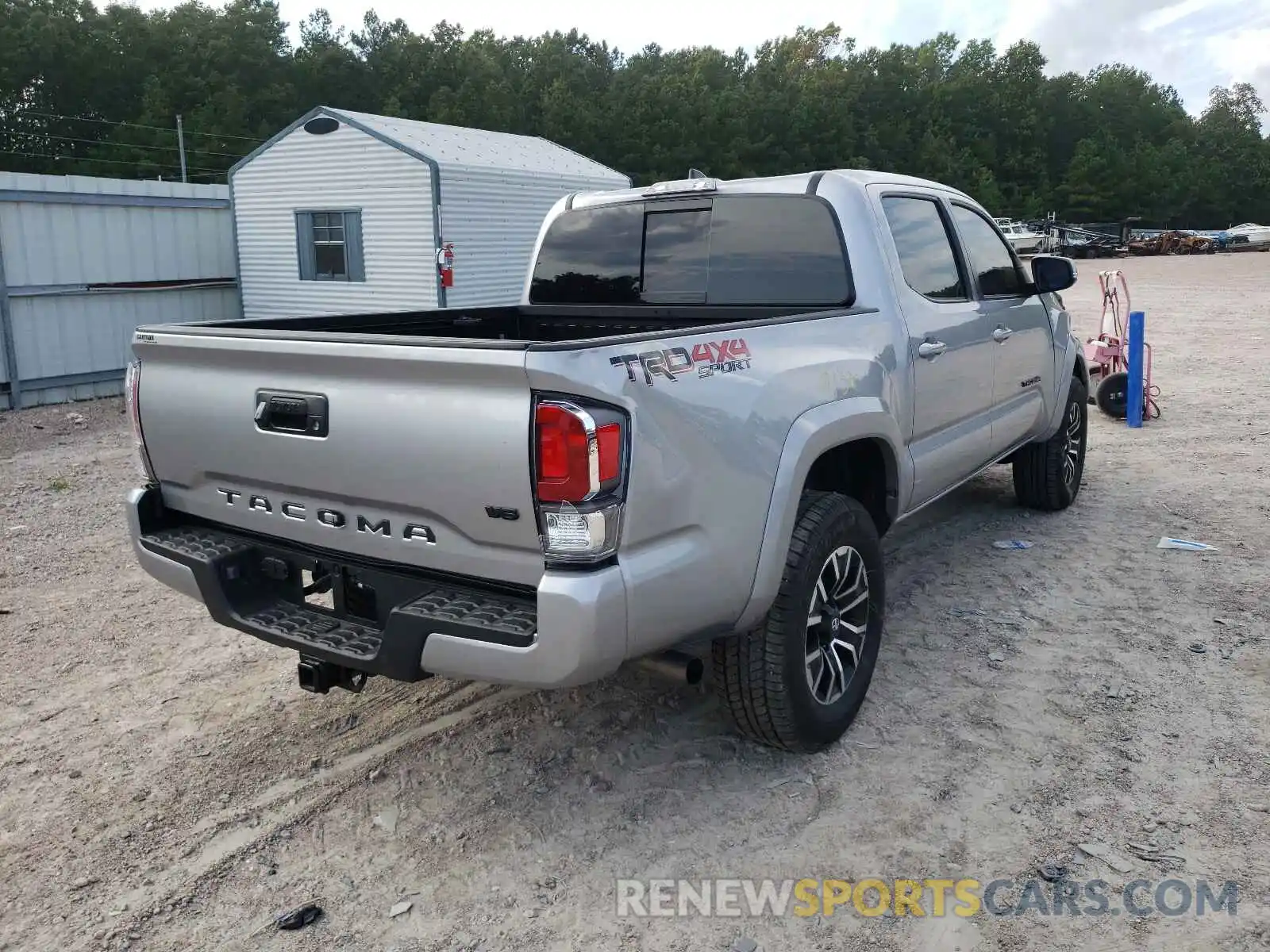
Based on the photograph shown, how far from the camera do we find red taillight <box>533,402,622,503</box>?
2557 millimetres

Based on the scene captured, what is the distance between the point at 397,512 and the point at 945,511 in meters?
4.69

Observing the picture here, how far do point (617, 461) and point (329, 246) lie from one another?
1512 centimetres

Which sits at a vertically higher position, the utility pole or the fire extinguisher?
the utility pole

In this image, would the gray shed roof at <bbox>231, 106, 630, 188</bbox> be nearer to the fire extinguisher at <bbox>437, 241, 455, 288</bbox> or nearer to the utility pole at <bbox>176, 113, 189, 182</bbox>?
the fire extinguisher at <bbox>437, 241, 455, 288</bbox>

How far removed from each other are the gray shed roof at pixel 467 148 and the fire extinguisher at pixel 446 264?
1188mm

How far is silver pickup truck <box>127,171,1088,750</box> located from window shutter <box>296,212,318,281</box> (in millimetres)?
12821

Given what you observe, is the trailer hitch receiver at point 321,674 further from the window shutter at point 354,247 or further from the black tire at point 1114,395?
the window shutter at point 354,247

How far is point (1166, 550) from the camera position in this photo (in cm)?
578

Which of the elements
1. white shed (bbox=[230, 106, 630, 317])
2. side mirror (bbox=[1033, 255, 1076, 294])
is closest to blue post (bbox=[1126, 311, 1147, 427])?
side mirror (bbox=[1033, 255, 1076, 294])

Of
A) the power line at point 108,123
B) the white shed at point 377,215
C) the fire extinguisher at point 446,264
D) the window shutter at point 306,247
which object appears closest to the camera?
the fire extinguisher at point 446,264

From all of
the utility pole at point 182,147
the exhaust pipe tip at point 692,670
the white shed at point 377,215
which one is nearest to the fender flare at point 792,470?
the exhaust pipe tip at point 692,670

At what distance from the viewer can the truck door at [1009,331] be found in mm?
5074

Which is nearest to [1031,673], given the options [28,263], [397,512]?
[397,512]

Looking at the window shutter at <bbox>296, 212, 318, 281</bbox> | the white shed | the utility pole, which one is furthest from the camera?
the utility pole
